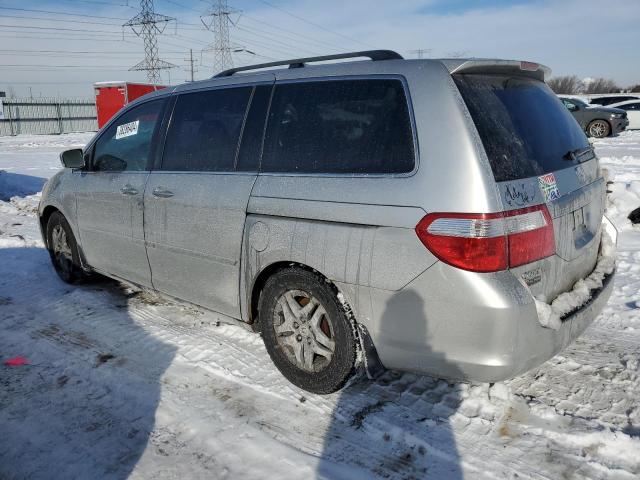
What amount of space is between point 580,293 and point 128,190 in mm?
3218

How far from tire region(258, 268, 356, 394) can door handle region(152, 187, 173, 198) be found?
3.53 feet

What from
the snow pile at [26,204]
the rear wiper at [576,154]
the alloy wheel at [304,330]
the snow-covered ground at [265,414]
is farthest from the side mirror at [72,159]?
the snow pile at [26,204]

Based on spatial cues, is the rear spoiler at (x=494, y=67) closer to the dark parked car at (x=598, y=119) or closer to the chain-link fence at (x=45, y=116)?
the dark parked car at (x=598, y=119)

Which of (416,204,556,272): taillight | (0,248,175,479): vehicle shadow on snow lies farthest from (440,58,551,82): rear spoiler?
(0,248,175,479): vehicle shadow on snow

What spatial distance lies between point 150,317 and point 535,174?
321 centimetres

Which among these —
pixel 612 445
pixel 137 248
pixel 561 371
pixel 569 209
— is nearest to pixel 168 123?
pixel 137 248

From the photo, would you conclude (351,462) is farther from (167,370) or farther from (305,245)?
(167,370)

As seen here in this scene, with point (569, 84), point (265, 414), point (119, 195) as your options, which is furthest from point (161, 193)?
point (569, 84)

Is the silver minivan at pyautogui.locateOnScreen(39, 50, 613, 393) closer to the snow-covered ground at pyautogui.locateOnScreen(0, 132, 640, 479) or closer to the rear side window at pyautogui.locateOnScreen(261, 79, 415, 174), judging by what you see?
the rear side window at pyautogui.locateOnScreen(261, 79, 415, 174)

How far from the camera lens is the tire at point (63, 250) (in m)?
4.96

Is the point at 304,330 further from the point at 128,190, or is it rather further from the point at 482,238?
the point at 128,190

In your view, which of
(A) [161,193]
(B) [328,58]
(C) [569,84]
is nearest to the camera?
(B) [328,58]

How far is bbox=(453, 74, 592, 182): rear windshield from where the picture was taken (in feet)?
8.21

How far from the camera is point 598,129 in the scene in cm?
1959
